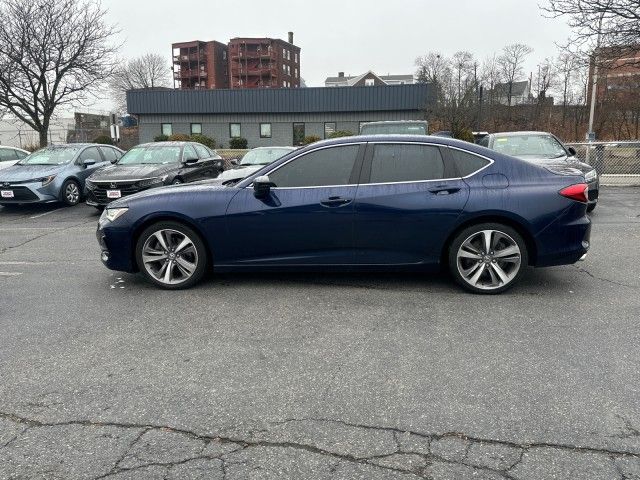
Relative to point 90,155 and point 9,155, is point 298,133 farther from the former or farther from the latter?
point 90,155

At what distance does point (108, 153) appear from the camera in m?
13.8

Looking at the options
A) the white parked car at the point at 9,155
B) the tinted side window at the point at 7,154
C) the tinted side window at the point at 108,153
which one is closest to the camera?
the tinted side window at the point at 108,153

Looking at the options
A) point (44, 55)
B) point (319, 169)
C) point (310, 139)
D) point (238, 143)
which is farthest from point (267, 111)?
point (319, 169)

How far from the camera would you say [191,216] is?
510cm

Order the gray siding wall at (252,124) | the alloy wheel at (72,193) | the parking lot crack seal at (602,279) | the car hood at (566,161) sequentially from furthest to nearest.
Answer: the gray siding wall at (252,124) < the alloy wheel at (72,193) < the car hood at (566,161) < the parking lot crack seal at (602,279)

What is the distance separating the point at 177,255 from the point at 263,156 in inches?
318

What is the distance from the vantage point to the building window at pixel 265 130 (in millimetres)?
35438

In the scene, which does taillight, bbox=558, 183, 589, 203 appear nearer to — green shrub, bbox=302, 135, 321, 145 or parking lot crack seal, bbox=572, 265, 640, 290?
parking lot crack seal, bbox=572, 265, 640, 290

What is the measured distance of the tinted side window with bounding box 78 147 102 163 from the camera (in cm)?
1269

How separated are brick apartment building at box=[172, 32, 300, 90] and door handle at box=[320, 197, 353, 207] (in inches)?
2855

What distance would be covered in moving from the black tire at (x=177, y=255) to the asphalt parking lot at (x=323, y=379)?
0.17 meters

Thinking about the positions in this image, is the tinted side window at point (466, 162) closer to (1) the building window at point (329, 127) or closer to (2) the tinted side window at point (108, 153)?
(2) the tinted side window at point (108, 153)

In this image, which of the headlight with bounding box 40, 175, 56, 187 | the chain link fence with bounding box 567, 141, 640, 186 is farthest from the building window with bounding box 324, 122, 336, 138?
the headlight with bounding box 40, 175, 56, 187

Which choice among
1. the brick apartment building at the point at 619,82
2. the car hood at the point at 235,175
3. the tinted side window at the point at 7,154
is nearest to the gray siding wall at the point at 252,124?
the brick apartment building at the point at 619,82
